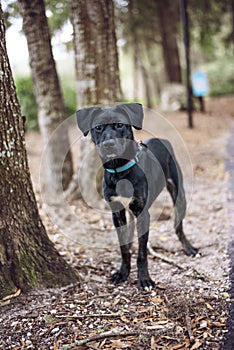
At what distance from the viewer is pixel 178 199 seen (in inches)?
191

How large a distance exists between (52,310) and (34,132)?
1208 cm

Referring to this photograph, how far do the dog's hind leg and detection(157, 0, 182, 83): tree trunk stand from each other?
493 inches

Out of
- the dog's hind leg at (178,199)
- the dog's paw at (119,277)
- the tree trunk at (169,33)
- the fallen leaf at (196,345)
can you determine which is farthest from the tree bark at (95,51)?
the tree trunk at (169,33)

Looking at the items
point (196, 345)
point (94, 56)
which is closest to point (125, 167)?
point (196, 345)

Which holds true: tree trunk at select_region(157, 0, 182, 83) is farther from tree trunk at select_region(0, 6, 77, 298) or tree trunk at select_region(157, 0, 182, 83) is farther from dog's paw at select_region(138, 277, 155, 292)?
dog's paw at select_region(138, 277, 155, 292)

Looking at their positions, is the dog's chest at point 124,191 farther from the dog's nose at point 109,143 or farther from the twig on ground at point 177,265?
the twig on ground at point 177,265

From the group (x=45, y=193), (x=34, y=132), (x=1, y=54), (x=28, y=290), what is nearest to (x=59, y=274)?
(x=28, y=290)

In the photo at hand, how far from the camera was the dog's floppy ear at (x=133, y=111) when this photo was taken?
12.2 ft

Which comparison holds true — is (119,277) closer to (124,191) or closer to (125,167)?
(124,191)

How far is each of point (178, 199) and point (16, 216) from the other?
6.58 feet

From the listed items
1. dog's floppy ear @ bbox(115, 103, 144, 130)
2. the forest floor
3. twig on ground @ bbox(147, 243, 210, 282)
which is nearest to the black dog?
dog's floppy ear @ bbox(115, 103, 144, 130)

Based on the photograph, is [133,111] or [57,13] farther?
[57,13]

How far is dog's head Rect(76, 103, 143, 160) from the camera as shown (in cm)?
359

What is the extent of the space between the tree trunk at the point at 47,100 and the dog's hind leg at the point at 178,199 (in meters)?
2.79
